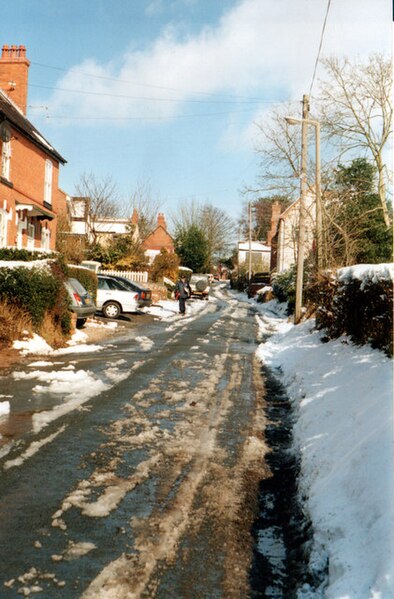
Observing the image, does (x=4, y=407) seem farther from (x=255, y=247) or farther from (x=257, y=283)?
(x=255, y=247)

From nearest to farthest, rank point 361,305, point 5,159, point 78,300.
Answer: point 361,305 → point 78,300 → point 5,159

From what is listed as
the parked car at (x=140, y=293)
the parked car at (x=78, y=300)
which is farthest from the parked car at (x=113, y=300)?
the parked car at (x=78, y=300)

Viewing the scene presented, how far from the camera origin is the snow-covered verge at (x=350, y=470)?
3068mm

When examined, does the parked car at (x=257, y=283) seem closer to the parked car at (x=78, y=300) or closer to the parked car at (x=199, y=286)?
the parked car at (x=199, y=286)

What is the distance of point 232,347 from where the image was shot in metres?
14.6

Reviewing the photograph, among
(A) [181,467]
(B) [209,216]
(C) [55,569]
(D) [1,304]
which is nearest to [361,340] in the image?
(A) [181,467]

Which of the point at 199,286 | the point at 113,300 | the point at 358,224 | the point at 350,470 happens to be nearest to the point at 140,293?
the point at 113,300

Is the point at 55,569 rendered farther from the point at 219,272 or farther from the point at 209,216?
the point at 219,272

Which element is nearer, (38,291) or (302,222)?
(38,291)

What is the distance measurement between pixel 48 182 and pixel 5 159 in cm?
537

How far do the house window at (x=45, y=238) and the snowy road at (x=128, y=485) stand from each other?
18.1 m

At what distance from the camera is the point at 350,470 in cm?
423

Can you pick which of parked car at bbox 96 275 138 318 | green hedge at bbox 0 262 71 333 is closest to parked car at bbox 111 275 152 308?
parked car at bbox 96 275 138 318

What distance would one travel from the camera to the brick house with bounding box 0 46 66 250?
69.8 ft
